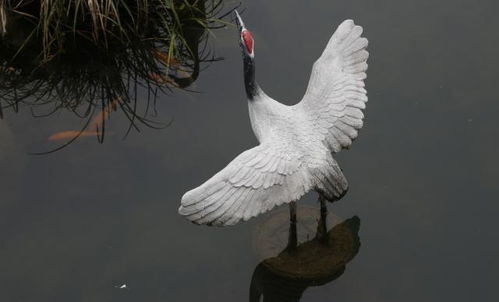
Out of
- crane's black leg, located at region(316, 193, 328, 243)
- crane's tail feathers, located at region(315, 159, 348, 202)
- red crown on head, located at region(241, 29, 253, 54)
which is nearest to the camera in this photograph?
crane's tail feathers, located at region(315, 159, 348, 202)

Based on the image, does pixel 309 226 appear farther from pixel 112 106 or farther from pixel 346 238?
pixel 112 106

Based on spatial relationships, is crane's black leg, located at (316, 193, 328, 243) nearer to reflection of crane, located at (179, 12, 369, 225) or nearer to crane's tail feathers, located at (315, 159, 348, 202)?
reflection of crane, located at (179, 12, 369, 225)

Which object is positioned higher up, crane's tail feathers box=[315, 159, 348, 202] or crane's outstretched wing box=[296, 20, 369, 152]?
crane's outstretched wing box=[296, 20, 369, 152]

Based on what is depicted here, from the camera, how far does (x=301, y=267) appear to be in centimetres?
411

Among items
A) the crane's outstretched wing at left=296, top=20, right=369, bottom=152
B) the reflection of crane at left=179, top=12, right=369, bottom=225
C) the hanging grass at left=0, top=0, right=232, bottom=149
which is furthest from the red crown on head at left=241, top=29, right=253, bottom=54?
the hanging grass at left=0, top=0, right=232, bottom=149

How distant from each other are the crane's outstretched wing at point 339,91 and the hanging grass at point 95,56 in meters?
1.40

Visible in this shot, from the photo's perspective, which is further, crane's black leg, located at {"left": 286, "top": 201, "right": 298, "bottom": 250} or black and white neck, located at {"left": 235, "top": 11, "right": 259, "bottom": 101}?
crane's black leg, located at {"left": 286, "top": 201, "right": 298, "bottom": 250}

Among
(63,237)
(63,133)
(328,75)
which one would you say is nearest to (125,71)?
(63,133)

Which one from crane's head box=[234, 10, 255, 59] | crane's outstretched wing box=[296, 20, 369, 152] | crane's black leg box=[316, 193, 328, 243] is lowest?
crane's black leg box=[316, 193, 328, 243]

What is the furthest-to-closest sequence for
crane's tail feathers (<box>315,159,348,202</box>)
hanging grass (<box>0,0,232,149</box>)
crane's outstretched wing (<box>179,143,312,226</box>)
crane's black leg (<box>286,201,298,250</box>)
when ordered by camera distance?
hanging grass (<box>0,0,232,149</box>)
crane's black leg (<box>286,201,298,250</box>)
crane's tail feathers (<box>315,159,348,202</box>)
crane's outstretched wing (<box>179,143,312,226</box>)

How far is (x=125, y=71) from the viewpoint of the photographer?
5312 millimetres

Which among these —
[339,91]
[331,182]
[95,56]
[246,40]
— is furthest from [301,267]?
[95,56]

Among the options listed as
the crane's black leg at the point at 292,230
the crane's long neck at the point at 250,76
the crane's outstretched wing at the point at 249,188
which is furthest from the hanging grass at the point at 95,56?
the crane's outstretched wing at the point at 249,188

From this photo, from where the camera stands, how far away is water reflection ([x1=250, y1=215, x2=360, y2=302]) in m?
4.10
